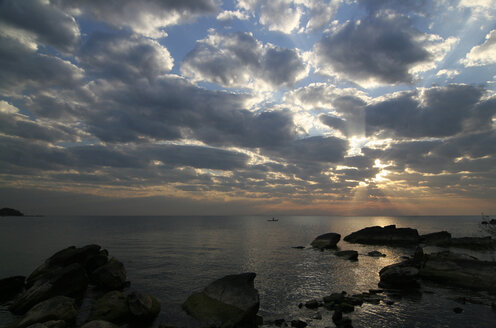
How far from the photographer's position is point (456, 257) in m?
32.1

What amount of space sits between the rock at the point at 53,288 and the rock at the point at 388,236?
78.6m

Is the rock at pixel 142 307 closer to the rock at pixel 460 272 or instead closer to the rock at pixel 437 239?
the rock at pixel 460 272

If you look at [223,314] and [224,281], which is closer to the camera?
[223,314]

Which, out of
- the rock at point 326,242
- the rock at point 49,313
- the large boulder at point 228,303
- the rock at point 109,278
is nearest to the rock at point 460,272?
the large boulder at point 228,303

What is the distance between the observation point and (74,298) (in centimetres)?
2367

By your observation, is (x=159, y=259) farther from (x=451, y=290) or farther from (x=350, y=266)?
Result: (x=451, y=290)

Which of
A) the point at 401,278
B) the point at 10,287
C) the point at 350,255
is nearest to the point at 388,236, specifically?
the point at 350,255

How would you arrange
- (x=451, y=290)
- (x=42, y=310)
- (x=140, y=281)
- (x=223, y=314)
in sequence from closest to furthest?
(x=42, y=310)
(x=223, y=314)
(x=451, y=290)
(x=140, y=281)

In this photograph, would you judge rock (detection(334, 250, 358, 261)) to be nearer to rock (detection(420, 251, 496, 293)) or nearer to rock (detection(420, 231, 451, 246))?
rock (detection(420, 251, 496, 293))

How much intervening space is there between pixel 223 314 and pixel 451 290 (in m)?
25.0

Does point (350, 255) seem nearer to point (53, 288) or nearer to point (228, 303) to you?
point (228, 303)

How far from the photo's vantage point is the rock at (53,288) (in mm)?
21094

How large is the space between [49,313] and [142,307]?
19.5 ft

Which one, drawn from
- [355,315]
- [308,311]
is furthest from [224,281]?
[355,315]
